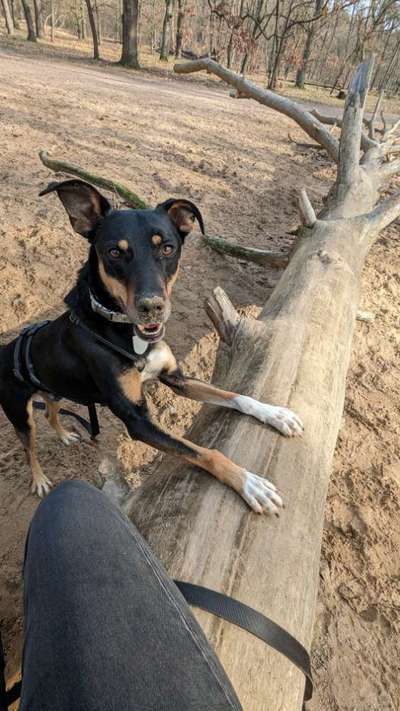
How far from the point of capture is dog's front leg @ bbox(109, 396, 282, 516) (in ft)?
5.97

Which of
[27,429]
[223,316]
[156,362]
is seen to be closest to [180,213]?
[223,316]

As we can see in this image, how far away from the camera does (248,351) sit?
9.64ft

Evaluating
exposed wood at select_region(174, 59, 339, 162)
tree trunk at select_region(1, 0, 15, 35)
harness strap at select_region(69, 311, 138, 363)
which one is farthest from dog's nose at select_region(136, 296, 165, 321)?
tree trunk at select_region(1, 0, 15, 35)

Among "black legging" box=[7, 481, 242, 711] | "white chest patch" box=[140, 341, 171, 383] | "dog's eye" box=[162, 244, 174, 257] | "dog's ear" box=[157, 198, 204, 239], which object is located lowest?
"white chest patch" box=[140, 341, 171, 383]

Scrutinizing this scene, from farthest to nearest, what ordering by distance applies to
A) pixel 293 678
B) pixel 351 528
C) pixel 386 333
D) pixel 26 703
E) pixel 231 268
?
pixel 231 268 < pixel 386 333 < pixel 351 528 < pixel 293 678 < pixel 26 703

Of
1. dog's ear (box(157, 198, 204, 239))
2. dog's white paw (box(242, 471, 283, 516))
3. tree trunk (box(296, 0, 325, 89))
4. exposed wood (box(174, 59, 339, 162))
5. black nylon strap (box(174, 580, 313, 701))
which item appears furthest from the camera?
tree trunk (box(296, 0, 325, 89))

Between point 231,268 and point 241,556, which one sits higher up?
point 241,556

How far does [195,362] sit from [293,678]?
122 inches

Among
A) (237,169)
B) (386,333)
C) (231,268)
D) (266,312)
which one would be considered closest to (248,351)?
(266,312)

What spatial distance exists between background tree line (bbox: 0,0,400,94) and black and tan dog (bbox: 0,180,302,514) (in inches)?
606

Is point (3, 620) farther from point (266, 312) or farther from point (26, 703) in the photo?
point (266, 312)

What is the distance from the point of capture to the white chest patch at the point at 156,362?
2649 millimetres

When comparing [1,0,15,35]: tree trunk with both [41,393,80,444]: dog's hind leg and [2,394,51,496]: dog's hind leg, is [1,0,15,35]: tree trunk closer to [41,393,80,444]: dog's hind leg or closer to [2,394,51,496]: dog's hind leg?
[41,393,80,444]: dog's hind leg

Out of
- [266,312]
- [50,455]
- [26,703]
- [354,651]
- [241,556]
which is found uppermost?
[26,703]
